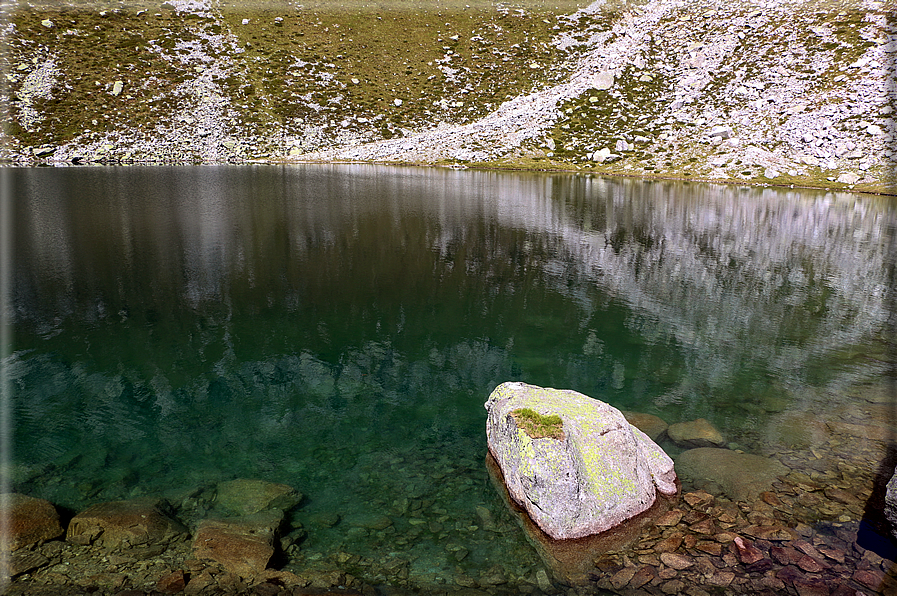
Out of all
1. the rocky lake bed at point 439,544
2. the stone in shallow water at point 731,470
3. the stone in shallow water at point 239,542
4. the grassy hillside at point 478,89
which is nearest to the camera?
the rocky lake bed at point 439,544

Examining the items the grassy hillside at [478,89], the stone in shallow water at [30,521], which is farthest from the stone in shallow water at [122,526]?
the grassy hillside at [478,89]

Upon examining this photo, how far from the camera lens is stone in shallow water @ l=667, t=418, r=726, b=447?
1406 cm

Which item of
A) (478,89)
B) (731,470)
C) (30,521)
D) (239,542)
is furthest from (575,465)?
(478,89)

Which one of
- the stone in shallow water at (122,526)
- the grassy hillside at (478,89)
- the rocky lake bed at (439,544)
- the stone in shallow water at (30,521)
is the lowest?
the rocky lake bed at (439,544)

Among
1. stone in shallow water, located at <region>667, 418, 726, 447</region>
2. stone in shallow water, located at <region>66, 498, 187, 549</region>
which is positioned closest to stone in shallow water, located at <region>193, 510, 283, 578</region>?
stone in shallow water, located at <region>66, 498, 187, 549</region>

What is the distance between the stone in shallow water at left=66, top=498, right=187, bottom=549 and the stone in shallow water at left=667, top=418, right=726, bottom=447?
12657mm

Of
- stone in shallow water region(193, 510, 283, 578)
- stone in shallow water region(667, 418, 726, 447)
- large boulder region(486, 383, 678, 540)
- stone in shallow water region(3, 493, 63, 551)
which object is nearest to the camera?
stone in shallow water region(193, 510, 283, 578)

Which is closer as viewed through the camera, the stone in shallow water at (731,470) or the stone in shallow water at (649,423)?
the stone in shallow water at (731,470)

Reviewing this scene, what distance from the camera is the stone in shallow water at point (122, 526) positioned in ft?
32.2

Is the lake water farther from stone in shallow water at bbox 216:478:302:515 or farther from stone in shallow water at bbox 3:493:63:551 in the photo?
stone in shallow water at bbox 3:493:63:551

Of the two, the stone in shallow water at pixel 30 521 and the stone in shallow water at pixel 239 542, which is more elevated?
the stone in shallow water at pixel 30 521

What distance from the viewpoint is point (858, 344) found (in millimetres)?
22328

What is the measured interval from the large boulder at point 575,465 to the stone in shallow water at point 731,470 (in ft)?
2.98

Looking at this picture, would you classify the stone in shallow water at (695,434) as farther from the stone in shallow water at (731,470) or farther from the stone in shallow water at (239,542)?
the stone in shallow water at (239,542)
